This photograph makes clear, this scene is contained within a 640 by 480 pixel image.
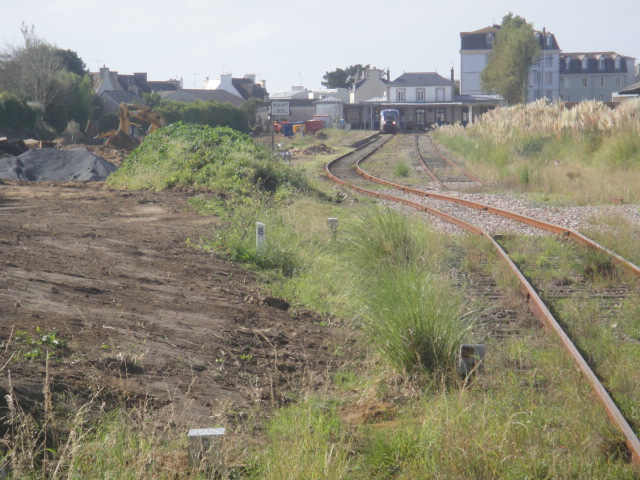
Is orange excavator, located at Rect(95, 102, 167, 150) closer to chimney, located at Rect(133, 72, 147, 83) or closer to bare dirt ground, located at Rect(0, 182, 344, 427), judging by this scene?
bare dirt ground, located at Rect(0, 182, 344, 427)

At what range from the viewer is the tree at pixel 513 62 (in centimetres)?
7406

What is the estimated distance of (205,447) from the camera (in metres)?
4.18

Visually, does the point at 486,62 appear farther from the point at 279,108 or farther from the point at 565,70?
the point at 279,108

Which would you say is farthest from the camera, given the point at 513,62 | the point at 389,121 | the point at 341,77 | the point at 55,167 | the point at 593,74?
the point at 341,77

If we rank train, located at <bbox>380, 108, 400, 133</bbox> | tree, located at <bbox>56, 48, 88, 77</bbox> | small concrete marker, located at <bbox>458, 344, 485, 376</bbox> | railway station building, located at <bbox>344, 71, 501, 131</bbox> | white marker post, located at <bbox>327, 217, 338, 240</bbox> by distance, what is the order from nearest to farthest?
small concrete marker, located at <bbox>458, 344, 485, 376</bbox>
white marker post, located at <bbox>327, 217, 338, 240</bbox>
train, located at <bbox>380, 108, 400, 133</bbox>
tree, located at <bbox>56, 48, 88, 77</bbox>
railway station building, located at <bbox>344, 71, 501, 131</bbox>

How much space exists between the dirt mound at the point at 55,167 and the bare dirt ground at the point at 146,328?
13.6 metres

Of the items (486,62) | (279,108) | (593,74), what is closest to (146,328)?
(279,108)

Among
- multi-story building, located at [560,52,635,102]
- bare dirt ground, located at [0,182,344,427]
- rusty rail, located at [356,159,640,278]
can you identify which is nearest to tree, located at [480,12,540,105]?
multi-story building, located at [560,52,635,102]

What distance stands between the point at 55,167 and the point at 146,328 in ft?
67.2

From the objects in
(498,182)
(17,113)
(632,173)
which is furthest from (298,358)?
(17,113)

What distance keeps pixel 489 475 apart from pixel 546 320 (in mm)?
3608

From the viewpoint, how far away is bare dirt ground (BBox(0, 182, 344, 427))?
5039 mm

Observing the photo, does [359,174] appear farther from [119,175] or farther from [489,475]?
[489,475]

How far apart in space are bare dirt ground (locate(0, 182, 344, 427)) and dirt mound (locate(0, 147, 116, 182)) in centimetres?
1359
